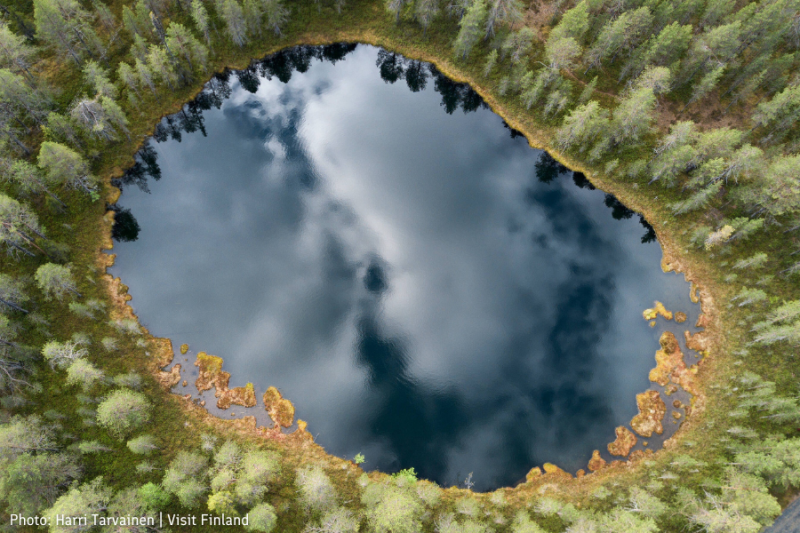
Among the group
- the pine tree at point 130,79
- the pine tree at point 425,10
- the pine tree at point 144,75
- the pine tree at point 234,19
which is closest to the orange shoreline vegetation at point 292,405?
the pine tree at point 130,79

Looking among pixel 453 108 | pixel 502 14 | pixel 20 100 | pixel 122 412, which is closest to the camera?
pixel 122 412

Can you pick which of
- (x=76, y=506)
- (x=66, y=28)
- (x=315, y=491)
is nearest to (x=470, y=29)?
(x=66, y=28)

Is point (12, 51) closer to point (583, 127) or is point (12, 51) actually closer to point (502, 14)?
point (502, 14)

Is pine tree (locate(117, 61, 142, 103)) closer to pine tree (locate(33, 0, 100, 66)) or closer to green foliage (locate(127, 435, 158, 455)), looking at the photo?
pine tree (locate(33, 0, 100, 66))

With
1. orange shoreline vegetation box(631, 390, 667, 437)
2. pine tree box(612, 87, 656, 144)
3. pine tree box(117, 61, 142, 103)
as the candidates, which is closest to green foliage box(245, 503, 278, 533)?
orange shoreline vegetation box(631, 390, 667, 437)

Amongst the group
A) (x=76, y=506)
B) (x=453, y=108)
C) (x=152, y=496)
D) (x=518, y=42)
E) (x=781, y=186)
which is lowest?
(x=76, y=506)

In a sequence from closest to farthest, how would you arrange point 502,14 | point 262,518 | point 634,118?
point 262,518 < point 634,118 < point 502,14

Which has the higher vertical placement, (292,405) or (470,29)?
(470,29)
